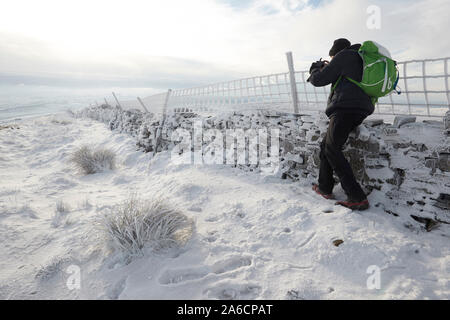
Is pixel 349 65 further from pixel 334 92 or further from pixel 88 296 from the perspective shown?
pixel 88 296

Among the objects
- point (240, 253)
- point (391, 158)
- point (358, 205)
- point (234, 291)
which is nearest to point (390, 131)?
point (391, 158)

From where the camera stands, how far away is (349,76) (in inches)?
101

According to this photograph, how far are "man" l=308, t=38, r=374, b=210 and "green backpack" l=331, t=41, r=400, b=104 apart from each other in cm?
6

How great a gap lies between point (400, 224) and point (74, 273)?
347 centimetres

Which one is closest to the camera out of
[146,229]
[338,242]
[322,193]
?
[338,242]

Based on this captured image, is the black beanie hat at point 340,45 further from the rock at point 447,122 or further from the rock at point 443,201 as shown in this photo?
the rock at point 443,201

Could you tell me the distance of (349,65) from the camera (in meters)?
2.55

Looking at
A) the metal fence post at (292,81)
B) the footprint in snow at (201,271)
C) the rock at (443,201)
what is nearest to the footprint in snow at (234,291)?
the footprint in snow at (201,271)

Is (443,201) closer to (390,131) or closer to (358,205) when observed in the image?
(358,205)

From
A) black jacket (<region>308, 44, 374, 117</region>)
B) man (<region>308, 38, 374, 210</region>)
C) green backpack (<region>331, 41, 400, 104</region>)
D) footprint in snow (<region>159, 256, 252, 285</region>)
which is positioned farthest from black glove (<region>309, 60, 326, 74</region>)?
footprint in snow (<region>159, 256, 252, 285</region>)

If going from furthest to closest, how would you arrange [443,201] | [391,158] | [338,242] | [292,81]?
[292,81] → [391,158] → [443,201] → [338,242]

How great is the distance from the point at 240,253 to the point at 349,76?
2283mm
